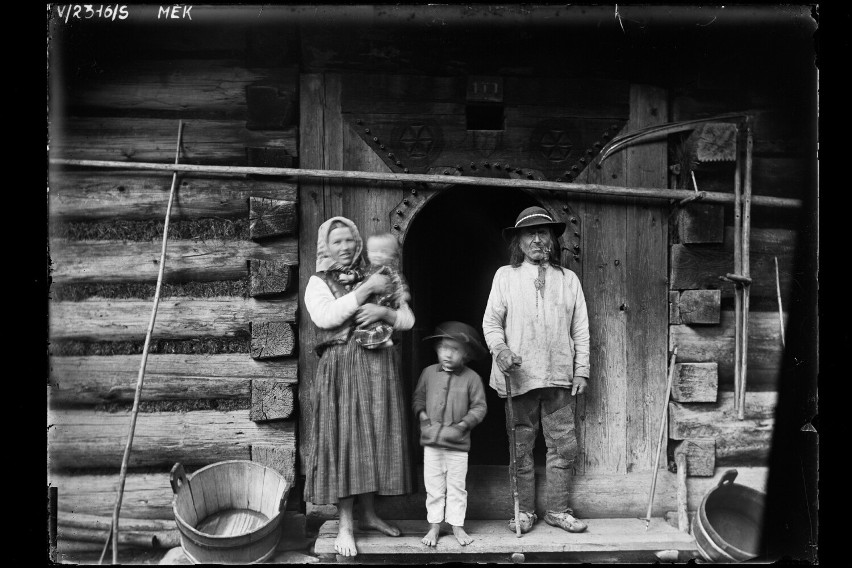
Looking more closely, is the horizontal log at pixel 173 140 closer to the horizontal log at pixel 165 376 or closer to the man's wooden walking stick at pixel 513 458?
the horizontal log at pixel 165 376

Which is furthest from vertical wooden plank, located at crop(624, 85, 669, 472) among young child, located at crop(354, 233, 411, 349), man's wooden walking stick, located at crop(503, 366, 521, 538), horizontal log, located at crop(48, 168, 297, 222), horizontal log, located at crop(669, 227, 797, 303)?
horizontal log, located at crop(48, 168, 297, 222)

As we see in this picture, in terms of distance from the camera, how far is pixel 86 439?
4496 millimetres

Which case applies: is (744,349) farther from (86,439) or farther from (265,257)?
(86,439)

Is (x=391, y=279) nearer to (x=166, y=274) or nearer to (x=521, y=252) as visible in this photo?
(x=521, y=252)

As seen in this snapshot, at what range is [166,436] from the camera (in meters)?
4.47

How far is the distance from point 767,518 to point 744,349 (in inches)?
43.5

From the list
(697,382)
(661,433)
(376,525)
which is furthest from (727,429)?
(376,525)

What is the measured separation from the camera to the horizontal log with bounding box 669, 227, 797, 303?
4688 mm

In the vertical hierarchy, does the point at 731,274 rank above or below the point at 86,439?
above

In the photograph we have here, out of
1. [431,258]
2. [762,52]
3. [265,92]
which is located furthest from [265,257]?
[762,52]

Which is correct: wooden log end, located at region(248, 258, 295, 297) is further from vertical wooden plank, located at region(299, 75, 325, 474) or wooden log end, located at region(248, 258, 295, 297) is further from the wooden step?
the wooden step

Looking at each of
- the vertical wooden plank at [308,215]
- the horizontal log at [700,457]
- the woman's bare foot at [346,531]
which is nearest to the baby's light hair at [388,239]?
the vertical wooden plank at [308,215]

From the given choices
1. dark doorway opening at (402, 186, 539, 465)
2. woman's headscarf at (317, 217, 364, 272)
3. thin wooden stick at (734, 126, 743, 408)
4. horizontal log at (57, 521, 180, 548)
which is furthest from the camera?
dark doorway opening at (402, 186, 539, 465)

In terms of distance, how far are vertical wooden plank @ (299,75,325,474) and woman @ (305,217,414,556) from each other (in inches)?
8.7
